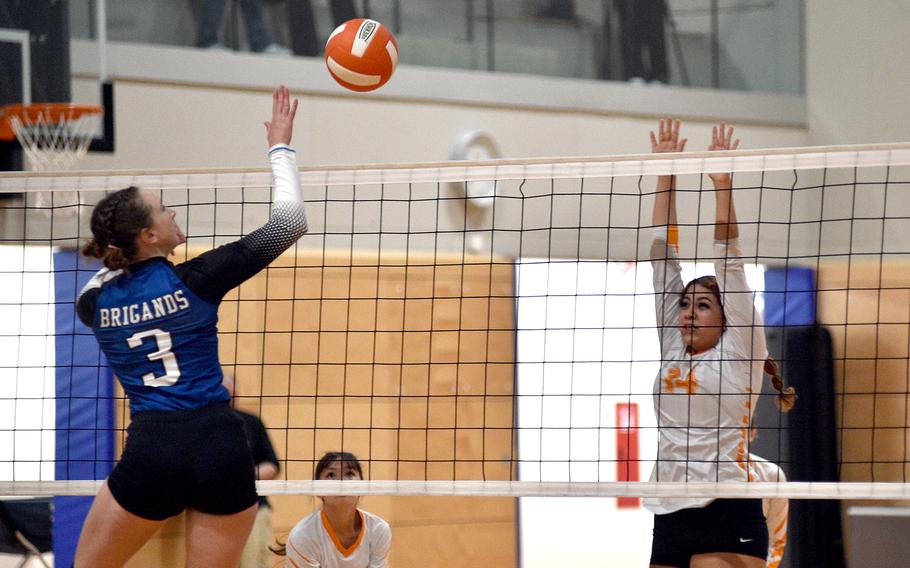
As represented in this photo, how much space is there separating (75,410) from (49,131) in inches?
69.3

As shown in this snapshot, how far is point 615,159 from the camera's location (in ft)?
14.7

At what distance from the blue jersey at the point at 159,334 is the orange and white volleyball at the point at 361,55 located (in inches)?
62.6

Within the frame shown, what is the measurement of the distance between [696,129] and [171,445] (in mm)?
7236

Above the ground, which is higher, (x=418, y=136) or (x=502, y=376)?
(x=418, y=136)

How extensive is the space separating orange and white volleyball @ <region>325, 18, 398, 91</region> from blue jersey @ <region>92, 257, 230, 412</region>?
159 cm

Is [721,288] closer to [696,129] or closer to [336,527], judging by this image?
[336,527]

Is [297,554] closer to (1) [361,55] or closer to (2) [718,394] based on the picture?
(2) [718,394]

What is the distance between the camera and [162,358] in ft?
11.0

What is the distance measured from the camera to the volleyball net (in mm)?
6859

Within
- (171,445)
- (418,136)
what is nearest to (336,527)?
(171,445)

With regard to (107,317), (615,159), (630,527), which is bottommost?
(630,527)

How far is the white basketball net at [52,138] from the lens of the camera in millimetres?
6852

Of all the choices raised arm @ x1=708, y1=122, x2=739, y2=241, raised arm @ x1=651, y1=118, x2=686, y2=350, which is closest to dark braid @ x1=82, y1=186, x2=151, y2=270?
raised arm @ x1=651, y1=118, x2=686, y2=350

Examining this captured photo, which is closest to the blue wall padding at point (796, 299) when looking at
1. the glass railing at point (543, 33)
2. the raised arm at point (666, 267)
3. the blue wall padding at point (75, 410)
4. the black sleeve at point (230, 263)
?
the glass railing at point (543, 33)
